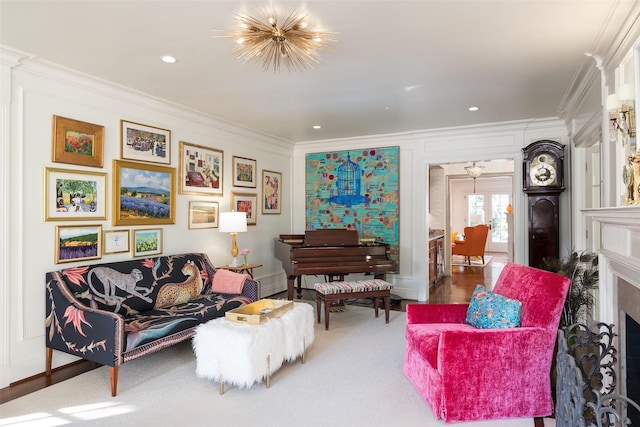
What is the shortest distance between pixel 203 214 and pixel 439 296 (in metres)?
3.92

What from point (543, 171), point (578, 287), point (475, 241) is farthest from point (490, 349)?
point (475, 241)

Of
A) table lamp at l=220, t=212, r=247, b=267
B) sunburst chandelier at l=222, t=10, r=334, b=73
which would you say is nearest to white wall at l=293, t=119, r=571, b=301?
table lamp at l=220, t=212, r=247, b=267

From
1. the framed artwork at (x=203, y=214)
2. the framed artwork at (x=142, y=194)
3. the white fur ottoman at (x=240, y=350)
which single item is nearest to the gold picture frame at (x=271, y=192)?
the framed artwork at (x=203, y=214)

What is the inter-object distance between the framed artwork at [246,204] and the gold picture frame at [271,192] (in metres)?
0.24

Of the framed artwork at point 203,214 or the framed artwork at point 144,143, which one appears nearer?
the framed artwork at point 144,143

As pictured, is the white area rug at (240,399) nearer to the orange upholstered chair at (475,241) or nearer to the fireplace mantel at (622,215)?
the fireplace mantel at (622,215)

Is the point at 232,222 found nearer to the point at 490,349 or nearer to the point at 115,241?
the point at 115,241

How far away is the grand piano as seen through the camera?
15.9 feet

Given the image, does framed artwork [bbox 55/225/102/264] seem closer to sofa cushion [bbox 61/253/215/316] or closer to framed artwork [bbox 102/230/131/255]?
framed artwork [bbox 102/230/131/255]

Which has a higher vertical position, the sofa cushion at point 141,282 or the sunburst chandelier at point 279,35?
the sunburst chandelier at point 279,35

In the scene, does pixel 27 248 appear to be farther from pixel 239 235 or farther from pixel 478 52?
pixel 478 52

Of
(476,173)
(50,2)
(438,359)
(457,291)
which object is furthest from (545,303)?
(476,173)

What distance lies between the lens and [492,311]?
2744 millimetres

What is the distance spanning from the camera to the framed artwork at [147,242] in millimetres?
4066
